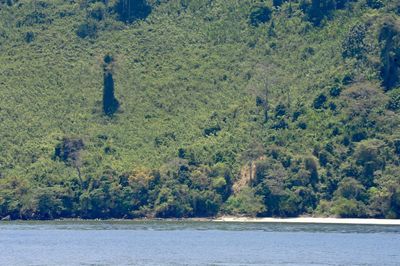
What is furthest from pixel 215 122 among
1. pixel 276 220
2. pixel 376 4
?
pixel 376 4

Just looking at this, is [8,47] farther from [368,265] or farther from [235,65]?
[368,265]

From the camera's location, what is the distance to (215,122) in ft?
584

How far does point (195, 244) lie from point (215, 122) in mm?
60767

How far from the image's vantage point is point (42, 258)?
341ft

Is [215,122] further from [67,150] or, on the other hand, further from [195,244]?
[195,244]

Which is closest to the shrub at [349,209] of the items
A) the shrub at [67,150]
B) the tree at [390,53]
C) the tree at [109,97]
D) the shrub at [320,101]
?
the shrub at [320,101]

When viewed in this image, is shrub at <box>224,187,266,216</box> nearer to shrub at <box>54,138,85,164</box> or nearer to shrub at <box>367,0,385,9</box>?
shrub at <box>54,138,85,164</box>

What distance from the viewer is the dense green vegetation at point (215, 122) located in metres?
159

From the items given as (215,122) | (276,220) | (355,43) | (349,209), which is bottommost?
(276,220)

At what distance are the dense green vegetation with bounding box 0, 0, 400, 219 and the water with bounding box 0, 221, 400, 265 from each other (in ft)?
25.6

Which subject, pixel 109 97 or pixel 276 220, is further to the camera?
pixel 109 97

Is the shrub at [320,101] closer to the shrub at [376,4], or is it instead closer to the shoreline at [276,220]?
the shoreline at [276,220]

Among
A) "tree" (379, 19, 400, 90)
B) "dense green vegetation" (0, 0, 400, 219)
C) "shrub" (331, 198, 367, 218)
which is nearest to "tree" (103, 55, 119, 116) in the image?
"dense green vegetation" (0, 0, 400, 219)

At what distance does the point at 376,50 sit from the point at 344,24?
15.1 meters
